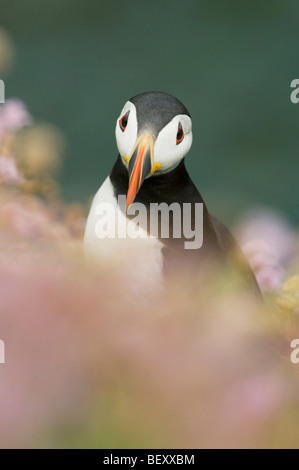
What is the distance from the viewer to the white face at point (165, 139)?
2008 mm

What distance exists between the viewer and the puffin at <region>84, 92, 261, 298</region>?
2.03 meters

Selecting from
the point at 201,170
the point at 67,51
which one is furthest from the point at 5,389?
the point at 67,51

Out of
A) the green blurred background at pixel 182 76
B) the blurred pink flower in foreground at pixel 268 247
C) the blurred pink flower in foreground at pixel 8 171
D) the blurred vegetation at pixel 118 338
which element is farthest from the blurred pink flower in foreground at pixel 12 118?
the green blurred background at pixel 182 76

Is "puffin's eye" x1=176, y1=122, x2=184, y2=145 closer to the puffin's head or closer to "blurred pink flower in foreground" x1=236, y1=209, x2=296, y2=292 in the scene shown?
the puffin's head

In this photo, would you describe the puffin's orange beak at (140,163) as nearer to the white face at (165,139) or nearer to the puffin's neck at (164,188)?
the white face at (165,139)

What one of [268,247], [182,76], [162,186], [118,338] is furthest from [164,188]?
[182,76]

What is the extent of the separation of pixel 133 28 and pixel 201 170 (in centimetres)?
137

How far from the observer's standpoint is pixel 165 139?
2.02 m

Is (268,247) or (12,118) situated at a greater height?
(12,118)

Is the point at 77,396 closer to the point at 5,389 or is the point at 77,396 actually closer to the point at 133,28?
the point at 5,389

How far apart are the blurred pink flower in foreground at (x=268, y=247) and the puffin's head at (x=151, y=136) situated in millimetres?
298

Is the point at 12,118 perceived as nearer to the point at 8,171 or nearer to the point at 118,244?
the point at 8,171

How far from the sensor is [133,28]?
20.0 feet

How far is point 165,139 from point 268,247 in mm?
439
